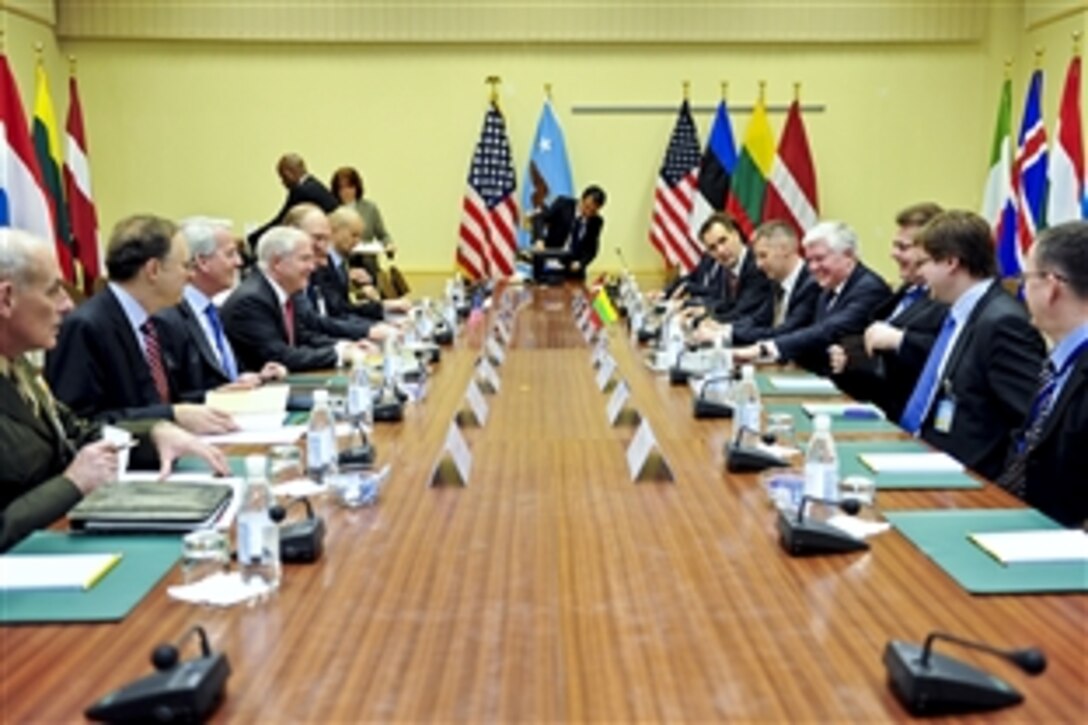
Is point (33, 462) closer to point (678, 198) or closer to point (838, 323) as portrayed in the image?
point (838, 323)

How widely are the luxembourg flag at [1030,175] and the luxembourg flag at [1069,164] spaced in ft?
0.73

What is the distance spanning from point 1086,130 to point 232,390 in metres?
6.73

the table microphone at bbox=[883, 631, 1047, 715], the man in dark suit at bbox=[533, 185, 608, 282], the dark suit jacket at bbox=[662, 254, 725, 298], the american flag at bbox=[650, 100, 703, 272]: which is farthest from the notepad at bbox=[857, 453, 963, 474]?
the american flag at bbox=[650, 100, 703, 272]

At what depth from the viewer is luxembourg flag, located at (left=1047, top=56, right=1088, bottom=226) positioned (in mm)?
7180

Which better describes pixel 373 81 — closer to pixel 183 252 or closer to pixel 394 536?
pixel 183 252

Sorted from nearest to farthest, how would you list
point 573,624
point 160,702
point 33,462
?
point 160,702, point 573,624, point 33,462

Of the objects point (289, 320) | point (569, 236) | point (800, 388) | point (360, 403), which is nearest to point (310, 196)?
point (569, 236)

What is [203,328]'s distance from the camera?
4055 mm

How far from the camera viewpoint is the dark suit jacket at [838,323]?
182 inches

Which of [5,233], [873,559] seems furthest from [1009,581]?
[5,233]

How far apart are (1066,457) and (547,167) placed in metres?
7.46

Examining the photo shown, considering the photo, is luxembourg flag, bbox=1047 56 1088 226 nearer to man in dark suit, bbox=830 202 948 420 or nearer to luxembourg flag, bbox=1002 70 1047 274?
luxembourg flag, bbox=1002 70 1047 274

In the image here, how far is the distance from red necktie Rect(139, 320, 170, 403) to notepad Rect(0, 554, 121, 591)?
1502mm

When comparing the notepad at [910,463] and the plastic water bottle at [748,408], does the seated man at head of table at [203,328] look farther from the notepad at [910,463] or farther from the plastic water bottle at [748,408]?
the notepad at [910,463]
